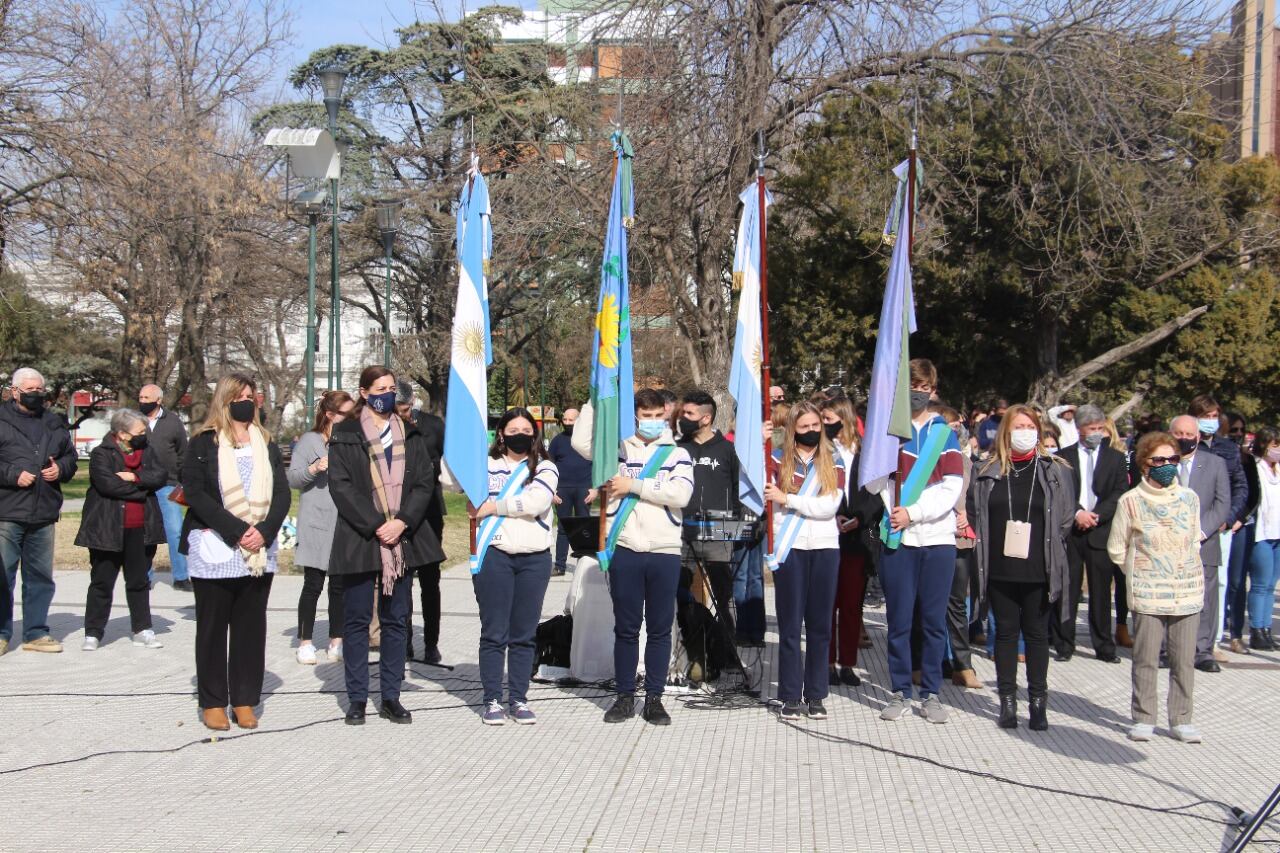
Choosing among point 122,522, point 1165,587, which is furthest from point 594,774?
point 122,522

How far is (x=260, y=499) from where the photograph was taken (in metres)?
7.19

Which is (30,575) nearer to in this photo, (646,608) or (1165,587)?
(646,608)

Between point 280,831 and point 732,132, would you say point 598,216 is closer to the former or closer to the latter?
point 732,132

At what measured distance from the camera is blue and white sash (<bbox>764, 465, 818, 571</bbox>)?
7.35 meters

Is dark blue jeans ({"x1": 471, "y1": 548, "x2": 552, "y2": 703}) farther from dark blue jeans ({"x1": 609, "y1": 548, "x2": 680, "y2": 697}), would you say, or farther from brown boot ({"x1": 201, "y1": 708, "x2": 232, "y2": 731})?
brown boot ({"x1": 201, "y1": 708, "x2": 232, "y2": 731})

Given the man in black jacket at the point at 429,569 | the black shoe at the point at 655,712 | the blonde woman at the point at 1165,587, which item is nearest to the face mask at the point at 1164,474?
the blonde woman at the point at 1165,587

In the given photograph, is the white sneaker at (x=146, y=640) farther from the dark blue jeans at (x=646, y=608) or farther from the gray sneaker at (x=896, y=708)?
the gray sneaker at (x=896, y=708)

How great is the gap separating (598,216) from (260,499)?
965cm

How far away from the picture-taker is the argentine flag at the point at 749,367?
7.63 meters

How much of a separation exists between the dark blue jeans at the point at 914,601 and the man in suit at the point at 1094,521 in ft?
6.82

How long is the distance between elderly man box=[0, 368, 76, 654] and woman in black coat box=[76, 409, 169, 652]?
10.5 inches

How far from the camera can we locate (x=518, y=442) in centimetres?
734

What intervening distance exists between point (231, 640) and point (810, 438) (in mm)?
3440

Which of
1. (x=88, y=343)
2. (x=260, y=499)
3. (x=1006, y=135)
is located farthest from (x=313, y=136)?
(x=88, y=343)
